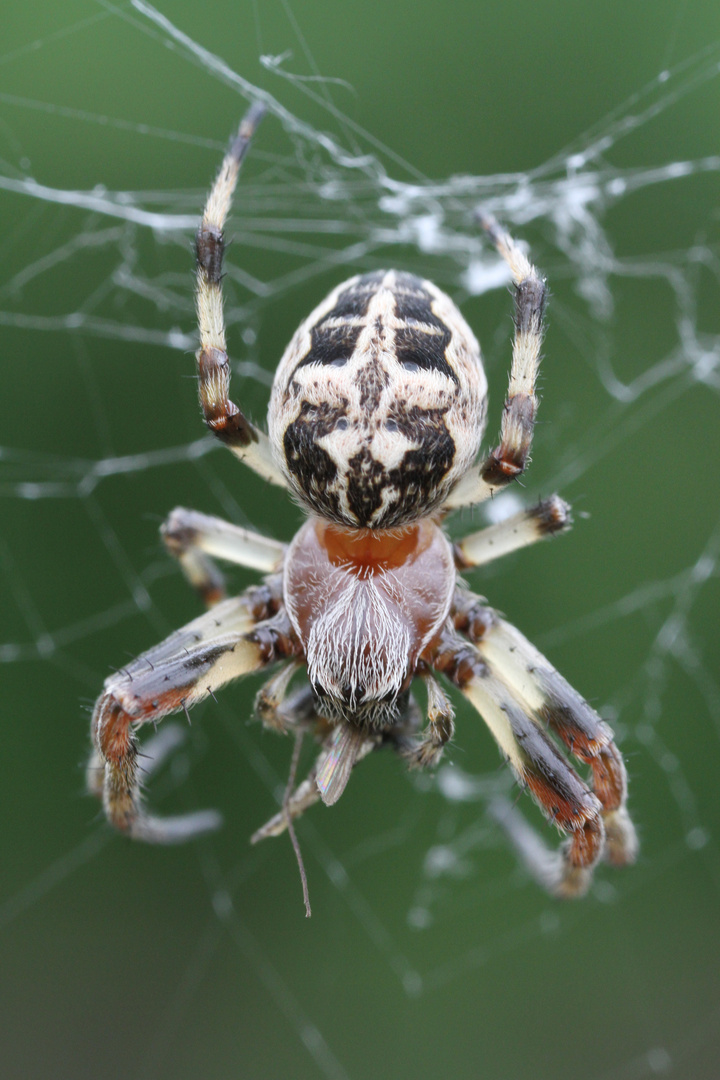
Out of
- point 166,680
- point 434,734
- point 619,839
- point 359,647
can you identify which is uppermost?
point 166,680

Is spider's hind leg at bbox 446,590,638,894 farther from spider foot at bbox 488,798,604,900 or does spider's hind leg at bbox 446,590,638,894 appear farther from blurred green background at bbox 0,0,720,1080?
blurred green background at bbox 0,0,720,1080

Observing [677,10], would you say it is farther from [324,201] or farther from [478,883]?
[478,883]

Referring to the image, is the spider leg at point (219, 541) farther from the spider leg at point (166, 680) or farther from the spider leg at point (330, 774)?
the spider leg at point (330, 774)

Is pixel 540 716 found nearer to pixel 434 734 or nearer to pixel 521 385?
pixel 434 734

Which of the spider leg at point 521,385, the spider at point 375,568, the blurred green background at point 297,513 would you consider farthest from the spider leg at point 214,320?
the blurred green background at point 297,513

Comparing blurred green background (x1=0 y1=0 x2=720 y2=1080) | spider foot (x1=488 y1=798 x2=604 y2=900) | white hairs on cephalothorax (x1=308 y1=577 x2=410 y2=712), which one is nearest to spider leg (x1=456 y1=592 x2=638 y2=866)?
spider foot (x1=488 y1=798 x2=604 y2=900)

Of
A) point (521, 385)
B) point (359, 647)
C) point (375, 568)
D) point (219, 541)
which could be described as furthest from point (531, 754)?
point (219, 541)

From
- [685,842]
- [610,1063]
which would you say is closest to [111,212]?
[685,842]
